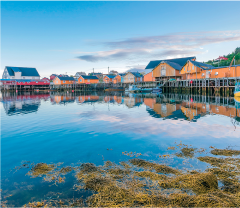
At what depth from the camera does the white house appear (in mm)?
103062

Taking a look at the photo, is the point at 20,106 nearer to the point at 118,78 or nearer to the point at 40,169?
the point at 40,169

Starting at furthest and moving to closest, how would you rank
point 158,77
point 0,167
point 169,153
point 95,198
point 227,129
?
point 158,77
point 227,129
point 169,153
point 0,167
point 95,198

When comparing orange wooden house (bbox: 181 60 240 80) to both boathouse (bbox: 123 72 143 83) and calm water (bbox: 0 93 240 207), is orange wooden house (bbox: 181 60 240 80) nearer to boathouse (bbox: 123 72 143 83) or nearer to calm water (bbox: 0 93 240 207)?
boathouse (bbox: 123 72 143 83)

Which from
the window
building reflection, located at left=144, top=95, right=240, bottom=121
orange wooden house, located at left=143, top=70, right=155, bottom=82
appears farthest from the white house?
building reflection, located at left=144, top=95, right=240, bottom=121

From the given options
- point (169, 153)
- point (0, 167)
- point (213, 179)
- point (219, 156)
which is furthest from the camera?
point (169, 153)

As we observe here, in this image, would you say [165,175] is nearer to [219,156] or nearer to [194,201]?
[194,201]

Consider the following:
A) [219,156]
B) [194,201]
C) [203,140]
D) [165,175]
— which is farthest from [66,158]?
[203,140]

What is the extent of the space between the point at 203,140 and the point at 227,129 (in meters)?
3.87

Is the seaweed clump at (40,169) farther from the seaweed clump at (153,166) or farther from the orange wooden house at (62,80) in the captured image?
the orange wooden house at (62,80)

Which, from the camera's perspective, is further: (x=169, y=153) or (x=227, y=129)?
(x=227, y=129)

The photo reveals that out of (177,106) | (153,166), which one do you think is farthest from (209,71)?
(153,166)

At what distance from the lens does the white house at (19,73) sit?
338 feet

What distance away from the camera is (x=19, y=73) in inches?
4097

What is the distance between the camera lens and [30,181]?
23.4 feet
